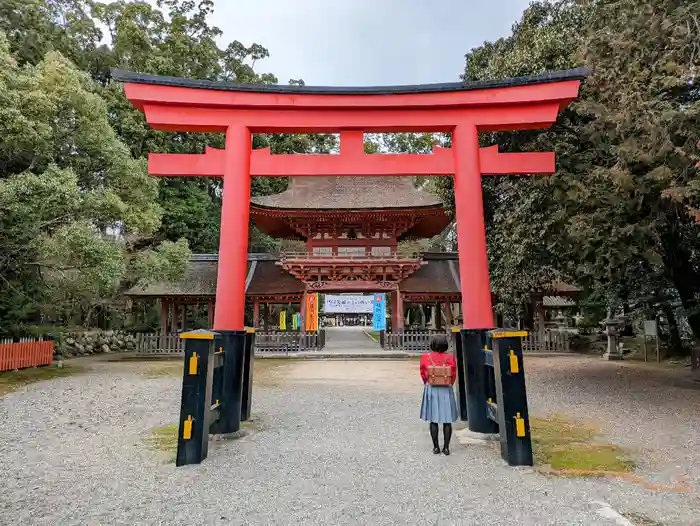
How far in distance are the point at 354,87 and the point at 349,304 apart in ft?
40.7

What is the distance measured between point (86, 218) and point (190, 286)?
7.69m

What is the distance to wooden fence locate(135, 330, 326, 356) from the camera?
1741cm

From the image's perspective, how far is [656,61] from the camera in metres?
6.20

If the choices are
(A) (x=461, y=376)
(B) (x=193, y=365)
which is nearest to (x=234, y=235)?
(B) (x=193, y=365)

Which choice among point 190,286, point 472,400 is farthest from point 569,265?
point 190,286

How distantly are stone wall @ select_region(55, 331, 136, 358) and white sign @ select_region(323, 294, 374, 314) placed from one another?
9320mm

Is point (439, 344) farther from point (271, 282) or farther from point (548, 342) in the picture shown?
point (548, 342)

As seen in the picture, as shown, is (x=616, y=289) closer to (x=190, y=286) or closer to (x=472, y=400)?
(x=472, y=400)

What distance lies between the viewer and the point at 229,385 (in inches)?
210

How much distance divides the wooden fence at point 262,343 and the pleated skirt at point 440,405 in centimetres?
1321

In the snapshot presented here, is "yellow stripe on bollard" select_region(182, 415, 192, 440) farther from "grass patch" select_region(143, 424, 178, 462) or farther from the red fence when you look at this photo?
the red fence

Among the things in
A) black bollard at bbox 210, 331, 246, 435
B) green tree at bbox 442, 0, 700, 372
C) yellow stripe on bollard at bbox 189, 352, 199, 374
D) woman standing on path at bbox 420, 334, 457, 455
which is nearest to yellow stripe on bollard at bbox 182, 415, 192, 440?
yellow stripe on bollard at bbox 189, 352, 199, 374

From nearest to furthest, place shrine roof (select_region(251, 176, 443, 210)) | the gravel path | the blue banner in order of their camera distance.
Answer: the gravel path < shrine roof (select_region(251, 176, 443, 210)) < the blue banner

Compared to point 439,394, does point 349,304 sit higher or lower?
higher
